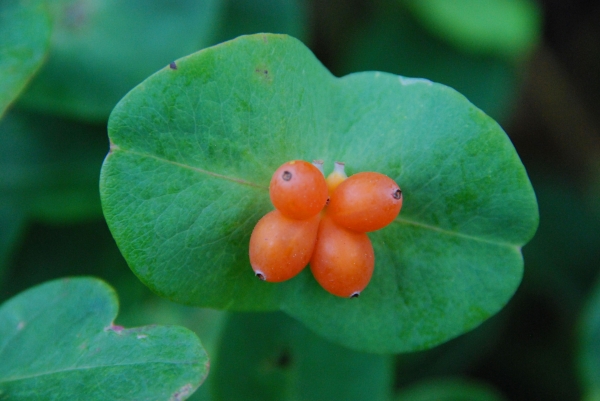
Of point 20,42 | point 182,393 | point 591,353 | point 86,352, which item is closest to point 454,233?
point 182,393

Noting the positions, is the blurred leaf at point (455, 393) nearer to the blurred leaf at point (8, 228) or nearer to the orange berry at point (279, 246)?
the orange berry at point (279, 246)

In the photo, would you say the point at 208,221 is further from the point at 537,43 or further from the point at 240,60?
the point at 537,43

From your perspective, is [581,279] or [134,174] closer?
[134,174]

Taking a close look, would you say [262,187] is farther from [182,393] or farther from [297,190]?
[182,393]

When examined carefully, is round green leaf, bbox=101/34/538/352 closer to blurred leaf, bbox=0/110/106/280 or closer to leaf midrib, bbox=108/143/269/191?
leaf midrib, bbox=108/143/269/191

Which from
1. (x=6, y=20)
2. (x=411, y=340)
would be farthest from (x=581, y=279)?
(x=6, y=20)
